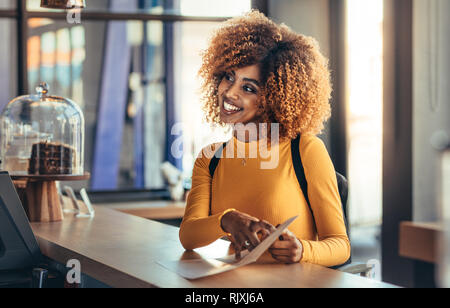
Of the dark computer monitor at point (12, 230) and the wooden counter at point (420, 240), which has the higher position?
the dark computer monitor at point (12, 230)

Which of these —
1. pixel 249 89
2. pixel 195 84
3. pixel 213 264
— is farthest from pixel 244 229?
pixel 195 84

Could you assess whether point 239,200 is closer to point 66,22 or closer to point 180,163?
point 180,163

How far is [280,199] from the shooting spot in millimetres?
1456

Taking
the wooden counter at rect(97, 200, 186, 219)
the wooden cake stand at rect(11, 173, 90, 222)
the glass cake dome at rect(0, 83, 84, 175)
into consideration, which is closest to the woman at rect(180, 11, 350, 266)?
the wooden cake stand at rect(11, 173, 90, 222)

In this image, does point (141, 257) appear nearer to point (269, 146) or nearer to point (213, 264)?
point (213, 264)

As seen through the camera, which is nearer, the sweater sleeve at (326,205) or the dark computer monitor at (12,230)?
the sweater sleeve at (326,205)

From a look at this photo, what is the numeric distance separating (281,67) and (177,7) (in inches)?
122

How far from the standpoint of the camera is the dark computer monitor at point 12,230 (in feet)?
5.09

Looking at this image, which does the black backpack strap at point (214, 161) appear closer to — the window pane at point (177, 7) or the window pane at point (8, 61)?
the window pane at point (177, 7)

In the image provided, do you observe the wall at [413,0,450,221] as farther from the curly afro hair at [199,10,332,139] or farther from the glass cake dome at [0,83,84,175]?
the glass cake dome at [0,83,84,175]

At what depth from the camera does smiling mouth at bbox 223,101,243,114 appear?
153cm

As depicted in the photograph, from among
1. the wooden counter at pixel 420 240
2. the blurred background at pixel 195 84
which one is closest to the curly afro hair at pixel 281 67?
the wooden counter at pixel 420 240

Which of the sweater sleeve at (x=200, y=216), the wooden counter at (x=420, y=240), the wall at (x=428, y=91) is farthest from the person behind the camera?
the wall at (x=428, y=91)

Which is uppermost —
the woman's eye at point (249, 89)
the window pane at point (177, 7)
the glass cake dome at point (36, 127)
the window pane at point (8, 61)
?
the window pane at point (177, 7)
